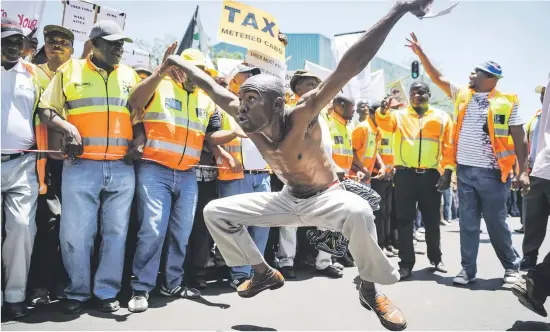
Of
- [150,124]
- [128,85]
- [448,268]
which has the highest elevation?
[128,85]

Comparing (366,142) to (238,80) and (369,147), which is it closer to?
(369,147)

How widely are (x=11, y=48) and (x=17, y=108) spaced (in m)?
0.51

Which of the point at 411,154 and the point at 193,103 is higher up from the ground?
the point at 193,103

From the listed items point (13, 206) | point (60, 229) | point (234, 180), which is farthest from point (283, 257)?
point (13, 206)

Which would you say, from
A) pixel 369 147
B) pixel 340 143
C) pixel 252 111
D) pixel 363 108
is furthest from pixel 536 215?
pixel 252 111

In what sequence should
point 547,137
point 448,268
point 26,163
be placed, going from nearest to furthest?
point 547,137
point 26,163
point 448,268

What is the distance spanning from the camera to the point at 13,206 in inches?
150

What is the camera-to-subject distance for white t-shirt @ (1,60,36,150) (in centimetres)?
388

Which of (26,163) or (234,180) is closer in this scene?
(26,163)

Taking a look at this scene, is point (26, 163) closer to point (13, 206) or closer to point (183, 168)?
point (13, 206)

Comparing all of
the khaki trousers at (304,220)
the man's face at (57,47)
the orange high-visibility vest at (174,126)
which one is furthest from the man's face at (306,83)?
the man's face at (57,47)

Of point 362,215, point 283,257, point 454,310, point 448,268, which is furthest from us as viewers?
point 448,268

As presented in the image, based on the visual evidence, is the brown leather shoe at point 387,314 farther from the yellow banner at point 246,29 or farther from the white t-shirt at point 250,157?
the yellow banner at point 246,29

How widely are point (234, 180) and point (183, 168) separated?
2.63 feet
